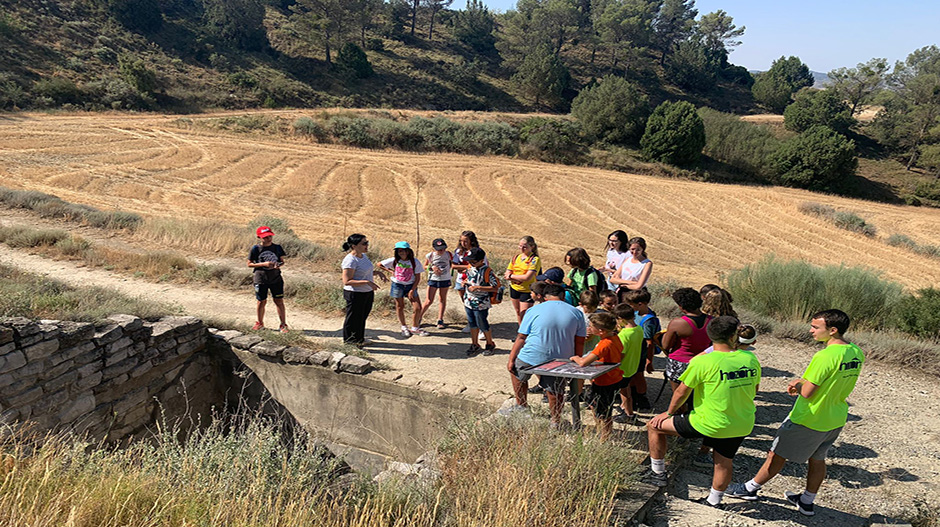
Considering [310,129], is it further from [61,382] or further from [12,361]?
[12,361]

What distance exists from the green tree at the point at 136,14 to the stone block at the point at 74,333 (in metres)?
58.0

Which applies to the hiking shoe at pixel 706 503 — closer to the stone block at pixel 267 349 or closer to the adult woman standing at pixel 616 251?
the adult woman standing at pixel 616 251

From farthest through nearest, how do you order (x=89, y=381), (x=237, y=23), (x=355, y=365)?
(x=237, y=23)
(x=355, y=365)
(x=89, y=381)

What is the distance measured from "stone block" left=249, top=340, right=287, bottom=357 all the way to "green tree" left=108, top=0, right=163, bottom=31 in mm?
57944

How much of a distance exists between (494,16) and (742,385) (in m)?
93.0

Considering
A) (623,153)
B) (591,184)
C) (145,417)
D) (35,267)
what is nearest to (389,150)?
(591,184)

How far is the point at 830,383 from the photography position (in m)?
4.19

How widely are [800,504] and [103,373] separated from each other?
763 centimetres

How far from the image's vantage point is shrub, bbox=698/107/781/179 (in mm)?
46750

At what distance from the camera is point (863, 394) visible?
715 centimetres

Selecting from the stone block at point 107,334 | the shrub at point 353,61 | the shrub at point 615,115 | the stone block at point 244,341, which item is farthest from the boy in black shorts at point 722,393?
the shrub at point 353,61

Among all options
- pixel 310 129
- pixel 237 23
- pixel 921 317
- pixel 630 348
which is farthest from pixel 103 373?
pixel 237 23

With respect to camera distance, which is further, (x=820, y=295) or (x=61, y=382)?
(x=820, y=295)

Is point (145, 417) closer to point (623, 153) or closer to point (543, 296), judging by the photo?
point (543, 296)
